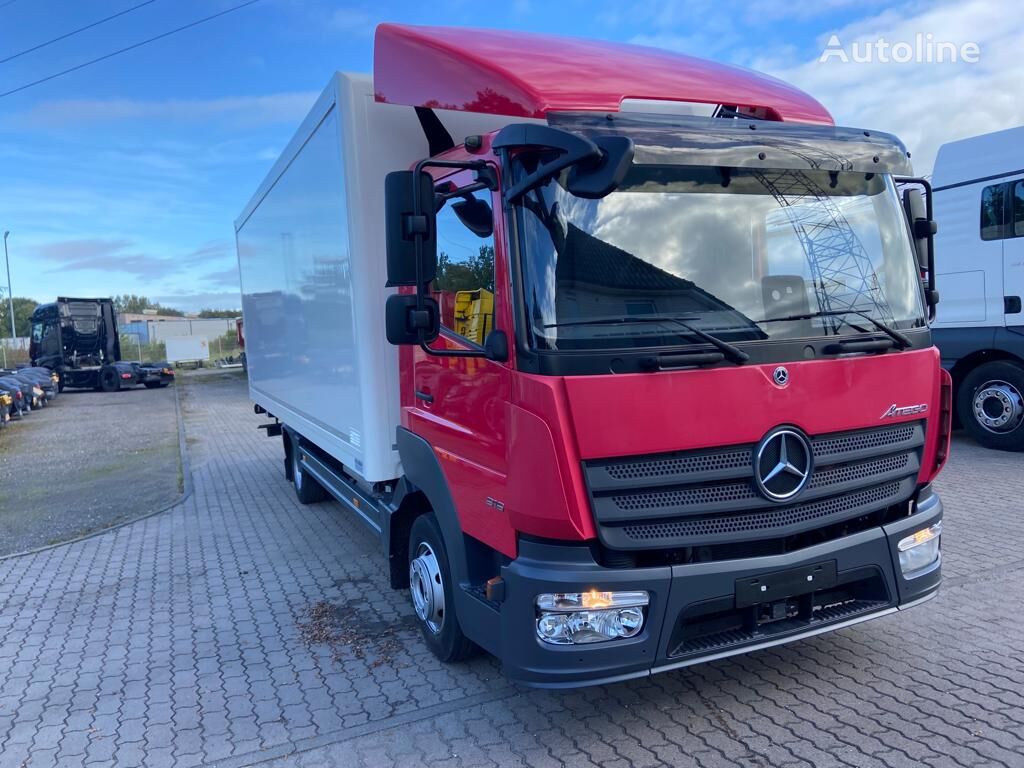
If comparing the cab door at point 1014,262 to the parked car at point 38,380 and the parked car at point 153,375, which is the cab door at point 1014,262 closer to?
the parked car at point 38,380

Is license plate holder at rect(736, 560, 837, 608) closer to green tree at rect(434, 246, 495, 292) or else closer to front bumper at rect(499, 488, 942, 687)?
front bumper at rect(499, 488, 942, 687)

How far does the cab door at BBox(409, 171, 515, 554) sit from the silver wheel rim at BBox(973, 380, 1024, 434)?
729 cm

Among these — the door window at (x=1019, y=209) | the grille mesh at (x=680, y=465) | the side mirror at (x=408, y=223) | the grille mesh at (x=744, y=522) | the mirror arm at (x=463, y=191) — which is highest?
the door window at (x=1019, y=209)

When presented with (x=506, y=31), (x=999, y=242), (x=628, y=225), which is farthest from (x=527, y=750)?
(x=999, y=242)

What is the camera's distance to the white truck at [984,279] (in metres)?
7.87

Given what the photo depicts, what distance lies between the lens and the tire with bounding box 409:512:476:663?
3.71 m

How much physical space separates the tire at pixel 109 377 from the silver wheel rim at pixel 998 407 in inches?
1183

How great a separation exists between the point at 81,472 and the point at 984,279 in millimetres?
12398

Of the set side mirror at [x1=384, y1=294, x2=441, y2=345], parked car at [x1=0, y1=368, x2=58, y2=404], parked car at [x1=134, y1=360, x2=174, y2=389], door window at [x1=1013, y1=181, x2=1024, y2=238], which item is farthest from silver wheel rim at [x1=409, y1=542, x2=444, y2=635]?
parked car at [x1=134, y1=360, x2=174, y2=389]

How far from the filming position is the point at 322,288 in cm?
506

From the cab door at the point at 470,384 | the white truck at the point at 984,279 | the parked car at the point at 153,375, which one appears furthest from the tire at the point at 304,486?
the parked car at the point at 153,375

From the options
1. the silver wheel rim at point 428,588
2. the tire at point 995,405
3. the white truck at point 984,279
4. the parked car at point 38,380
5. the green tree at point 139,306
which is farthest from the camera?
the green tree at point 139,306

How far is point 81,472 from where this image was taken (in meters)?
11.3

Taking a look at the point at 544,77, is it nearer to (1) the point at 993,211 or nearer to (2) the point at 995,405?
(1) the point at 993,211
